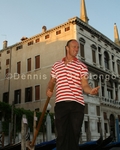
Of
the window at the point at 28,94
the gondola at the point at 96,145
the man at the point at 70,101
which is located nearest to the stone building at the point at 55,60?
the window at the point at 28,94

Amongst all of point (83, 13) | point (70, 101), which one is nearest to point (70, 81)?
point (70, 101)

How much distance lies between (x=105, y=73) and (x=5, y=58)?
10.7 m

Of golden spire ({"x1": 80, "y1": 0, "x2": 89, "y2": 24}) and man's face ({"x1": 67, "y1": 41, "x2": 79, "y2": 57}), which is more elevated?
golden spire ({"x1": 80, "y1": 0, "x2": 89, "y2": 24})

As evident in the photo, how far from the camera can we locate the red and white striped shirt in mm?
2436

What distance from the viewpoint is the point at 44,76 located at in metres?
20.8

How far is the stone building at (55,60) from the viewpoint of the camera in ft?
66.0

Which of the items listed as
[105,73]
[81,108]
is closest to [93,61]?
[105,73]

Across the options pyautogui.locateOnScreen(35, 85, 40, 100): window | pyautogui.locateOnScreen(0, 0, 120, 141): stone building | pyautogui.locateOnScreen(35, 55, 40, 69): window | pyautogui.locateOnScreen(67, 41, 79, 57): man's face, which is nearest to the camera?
pyautogui.locateOnScreen(67, 41, 79, 57): man's face

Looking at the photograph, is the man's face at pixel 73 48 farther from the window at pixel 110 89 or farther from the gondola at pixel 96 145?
the window at pixel 110 89

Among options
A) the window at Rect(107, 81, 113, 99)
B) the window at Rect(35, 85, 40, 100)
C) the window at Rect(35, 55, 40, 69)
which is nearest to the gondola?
the window at Rect(35, 85, 40, 100)

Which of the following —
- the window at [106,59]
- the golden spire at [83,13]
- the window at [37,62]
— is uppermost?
the golden spire at [83,13]

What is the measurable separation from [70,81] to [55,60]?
17.6 m

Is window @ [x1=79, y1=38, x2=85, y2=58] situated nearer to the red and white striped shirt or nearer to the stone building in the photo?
the stone building

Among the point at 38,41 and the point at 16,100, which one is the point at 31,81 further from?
the point at 38,41
